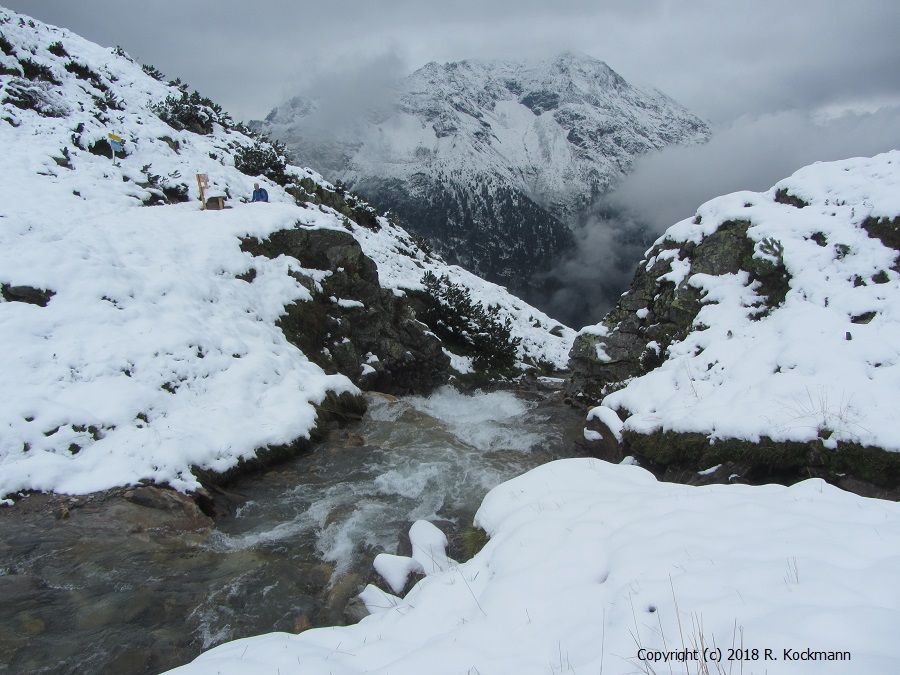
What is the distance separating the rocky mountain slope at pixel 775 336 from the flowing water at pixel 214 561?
3.71 metres

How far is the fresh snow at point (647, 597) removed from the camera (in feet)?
7.38

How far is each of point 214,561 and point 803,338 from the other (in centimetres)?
909

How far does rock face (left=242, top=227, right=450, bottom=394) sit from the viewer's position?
503 inches

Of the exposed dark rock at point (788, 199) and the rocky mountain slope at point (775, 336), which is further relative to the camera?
the exposed dark rock at point (788, 199)

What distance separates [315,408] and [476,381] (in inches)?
458

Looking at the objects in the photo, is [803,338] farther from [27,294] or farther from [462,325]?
[462,325]

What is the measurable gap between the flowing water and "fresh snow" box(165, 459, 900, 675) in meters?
1.14

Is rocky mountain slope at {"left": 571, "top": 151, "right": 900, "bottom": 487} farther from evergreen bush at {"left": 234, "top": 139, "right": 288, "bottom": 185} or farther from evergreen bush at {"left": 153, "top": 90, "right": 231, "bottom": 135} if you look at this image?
evergreen bush at {"left": 153, "top": 90, "right": 231, "bottom": 135}

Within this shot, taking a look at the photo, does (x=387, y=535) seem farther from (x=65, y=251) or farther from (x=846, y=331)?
(x=65, y=251)

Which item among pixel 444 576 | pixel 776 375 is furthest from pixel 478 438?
pixel 444 576

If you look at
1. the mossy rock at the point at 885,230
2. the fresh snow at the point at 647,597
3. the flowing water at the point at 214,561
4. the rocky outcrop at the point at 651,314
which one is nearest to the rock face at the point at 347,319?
the flowing water at the point at 214,561

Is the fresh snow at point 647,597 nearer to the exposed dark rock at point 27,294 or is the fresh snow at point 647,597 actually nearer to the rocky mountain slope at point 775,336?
the rocky mountain slope at point 775,336

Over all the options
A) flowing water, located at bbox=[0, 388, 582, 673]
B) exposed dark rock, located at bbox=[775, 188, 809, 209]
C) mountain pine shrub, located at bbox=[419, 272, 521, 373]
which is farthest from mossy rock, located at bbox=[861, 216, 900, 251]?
mountain pine shrub, located at bbox=[419, 272, 521, 373]

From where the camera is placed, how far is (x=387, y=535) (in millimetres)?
6352
